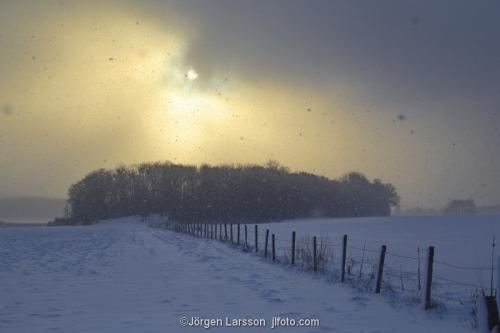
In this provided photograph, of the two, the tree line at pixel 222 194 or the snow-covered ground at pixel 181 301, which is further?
the tree line at pixel 222 194

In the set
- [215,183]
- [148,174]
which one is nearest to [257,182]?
[215,183]

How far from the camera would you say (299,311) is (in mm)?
10641

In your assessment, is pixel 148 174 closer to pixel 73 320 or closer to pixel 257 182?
pixel 257 182

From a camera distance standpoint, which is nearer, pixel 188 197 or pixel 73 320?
pixel 73 320

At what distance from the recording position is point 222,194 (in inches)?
5477

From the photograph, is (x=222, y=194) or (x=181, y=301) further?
(x=222, y=194)

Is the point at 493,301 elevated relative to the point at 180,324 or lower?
elevated

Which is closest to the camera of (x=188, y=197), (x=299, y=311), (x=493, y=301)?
(x=493, y=301)

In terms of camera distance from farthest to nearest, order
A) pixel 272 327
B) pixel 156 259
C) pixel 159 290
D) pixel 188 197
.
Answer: pixel 188 197
pixel 156 259
pixel 159 290
pixel 272 327

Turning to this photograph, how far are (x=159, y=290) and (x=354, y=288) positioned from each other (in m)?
5.28

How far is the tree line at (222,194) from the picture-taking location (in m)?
134

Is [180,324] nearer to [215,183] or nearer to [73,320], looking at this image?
[73,320]

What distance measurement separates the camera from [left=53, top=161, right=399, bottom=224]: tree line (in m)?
134

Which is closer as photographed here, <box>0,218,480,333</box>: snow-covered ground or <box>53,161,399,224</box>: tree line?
<box>0,218,480,333</box>: snow-covered ground
